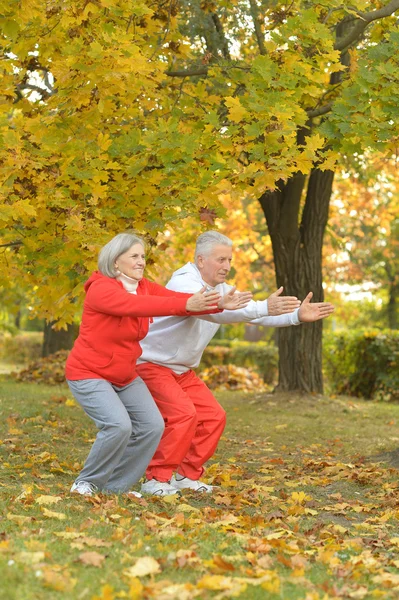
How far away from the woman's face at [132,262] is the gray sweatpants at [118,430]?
2.28ft

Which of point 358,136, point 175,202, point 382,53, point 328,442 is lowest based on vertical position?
point 328,442

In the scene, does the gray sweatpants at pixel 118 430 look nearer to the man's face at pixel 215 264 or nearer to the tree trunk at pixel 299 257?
the man's face at pixel 215 264

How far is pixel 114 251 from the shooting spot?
212 inches

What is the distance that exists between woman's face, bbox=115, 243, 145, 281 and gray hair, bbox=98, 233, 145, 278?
2 centimetres

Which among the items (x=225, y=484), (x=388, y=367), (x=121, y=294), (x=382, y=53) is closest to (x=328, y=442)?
(x=225, y=484)

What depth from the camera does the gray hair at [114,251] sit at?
538 cm

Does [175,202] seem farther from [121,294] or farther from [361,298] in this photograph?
[361,298]

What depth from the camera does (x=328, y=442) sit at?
30.6 feet

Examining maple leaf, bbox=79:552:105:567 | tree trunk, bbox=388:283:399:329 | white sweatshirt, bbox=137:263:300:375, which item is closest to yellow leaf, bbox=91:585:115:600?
maple leaf, bbox=79:552:105:567

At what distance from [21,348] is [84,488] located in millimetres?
21524

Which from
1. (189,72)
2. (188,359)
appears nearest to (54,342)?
(189,72)

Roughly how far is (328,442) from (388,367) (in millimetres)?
5895

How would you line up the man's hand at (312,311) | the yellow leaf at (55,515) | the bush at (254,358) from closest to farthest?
the yellow leaf at (55,515), the man's hand at (312,311), the bush at (254,358)

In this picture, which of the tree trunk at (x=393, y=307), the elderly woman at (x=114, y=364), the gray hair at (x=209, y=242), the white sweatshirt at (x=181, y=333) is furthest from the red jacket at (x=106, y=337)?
the tree trunk at (x=393, y=307)
